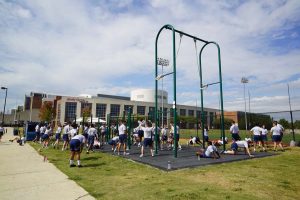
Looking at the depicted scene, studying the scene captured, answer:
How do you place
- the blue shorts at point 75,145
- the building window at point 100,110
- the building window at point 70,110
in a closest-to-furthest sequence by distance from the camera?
the blue shorts at point 75,145 < the building window at point 70,110 < the building window at point 100,110

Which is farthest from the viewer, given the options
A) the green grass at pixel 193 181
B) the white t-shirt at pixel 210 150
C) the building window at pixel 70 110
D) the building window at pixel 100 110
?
the building window at pixel 100 110

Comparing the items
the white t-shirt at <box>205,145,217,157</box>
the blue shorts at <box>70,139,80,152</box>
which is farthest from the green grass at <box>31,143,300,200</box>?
the white t-shirt at <box>205,145,217,157</box>

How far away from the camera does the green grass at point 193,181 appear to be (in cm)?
593

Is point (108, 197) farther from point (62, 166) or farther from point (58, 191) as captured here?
point (62, 166)

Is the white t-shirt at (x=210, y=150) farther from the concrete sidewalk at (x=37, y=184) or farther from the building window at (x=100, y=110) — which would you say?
the building window at (x=100, y=110)

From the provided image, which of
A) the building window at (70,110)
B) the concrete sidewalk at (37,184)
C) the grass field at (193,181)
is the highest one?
the building window at (70,110)

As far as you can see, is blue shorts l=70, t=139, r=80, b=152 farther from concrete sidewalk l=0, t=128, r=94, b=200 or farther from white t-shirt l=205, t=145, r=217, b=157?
white t-shirt l=205, t=145, r=217, b=157

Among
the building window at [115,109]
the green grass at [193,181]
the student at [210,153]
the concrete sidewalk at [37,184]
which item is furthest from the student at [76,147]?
the building window at [115,109]

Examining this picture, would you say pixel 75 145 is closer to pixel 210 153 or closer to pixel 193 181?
pixel 193 181

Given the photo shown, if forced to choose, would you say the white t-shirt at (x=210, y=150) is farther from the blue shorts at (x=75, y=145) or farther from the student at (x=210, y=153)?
the blue shorts at (x=75, y=145)

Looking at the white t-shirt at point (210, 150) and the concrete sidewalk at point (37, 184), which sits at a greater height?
the white t-shirt at point (210, 150)

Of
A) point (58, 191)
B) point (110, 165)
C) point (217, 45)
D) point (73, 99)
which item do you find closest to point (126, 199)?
point (58, 191)

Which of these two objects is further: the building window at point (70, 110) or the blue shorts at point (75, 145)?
the building window at point (70, 110)

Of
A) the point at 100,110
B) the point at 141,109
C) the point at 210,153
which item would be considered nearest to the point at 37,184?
the point at 210,153
